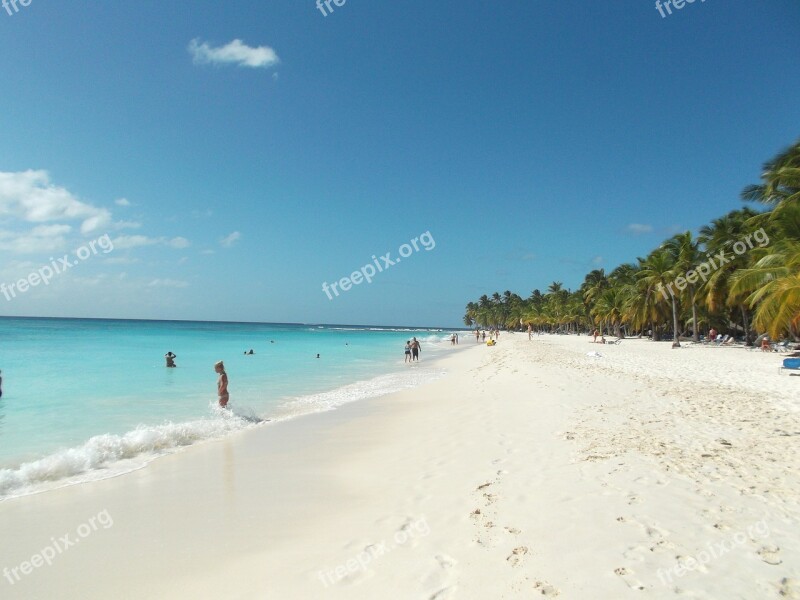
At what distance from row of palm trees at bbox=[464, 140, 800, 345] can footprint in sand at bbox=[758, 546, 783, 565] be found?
451 inches

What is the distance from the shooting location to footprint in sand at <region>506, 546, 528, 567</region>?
3.71 meters

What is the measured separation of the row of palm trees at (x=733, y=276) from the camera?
16.0 m

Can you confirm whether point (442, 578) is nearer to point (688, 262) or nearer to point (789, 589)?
point (789, 589)

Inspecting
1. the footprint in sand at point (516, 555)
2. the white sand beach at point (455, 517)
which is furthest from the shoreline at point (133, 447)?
the footprint in sand at point (516, 555)

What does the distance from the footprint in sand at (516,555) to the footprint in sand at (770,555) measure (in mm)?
1867

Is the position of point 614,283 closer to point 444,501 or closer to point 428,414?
point 428,414

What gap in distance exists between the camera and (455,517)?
479 cm

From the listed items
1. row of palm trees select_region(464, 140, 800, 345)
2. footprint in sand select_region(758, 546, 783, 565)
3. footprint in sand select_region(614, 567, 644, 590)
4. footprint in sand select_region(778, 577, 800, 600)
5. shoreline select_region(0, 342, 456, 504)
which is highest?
row of palm trees select_region(464, 140, 800, 345)

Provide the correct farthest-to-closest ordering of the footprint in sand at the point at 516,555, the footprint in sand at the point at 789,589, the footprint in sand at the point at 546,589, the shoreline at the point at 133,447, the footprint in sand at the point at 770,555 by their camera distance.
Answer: the shoreline at the point at 133,447 → the footprint in sand at the point at 516,555 → the footprint in sand at the point at 770,555 → the footprint in sand at the point at 546,589 → the footprint in sand at the point at 789,589

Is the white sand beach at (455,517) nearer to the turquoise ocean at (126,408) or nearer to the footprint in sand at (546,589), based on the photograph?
the footprint in sand at (546,589)

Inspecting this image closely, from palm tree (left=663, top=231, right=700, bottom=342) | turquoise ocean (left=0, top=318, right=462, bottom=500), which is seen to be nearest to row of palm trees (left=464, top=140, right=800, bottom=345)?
palm tree (left=663, top=231, right=700, bottom=342)

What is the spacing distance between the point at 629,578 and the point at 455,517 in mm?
1846

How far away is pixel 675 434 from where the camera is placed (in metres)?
7.27

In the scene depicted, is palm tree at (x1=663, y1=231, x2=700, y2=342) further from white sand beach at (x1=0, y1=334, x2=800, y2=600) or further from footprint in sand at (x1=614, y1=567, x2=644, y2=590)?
footprint in sand at (x1=614, y1=567, x2=644, y2=590)
